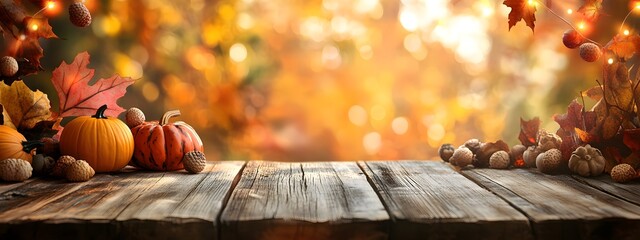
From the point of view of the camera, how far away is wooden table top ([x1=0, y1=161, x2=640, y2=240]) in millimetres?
1110

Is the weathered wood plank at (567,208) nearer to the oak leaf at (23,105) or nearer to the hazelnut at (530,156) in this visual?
the hazelnut at (530,156)

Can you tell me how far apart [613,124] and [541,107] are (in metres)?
1.81

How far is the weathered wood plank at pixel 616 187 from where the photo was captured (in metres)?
A: 1.37

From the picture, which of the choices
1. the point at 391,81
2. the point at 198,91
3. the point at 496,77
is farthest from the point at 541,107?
the point at 198,91

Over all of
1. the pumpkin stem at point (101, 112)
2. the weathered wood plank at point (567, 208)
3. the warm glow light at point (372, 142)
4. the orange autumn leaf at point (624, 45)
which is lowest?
the warm glow light at point (372, 142)

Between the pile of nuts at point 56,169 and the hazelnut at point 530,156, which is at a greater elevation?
the hazelnut at point 530,156

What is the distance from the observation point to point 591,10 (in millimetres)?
1674

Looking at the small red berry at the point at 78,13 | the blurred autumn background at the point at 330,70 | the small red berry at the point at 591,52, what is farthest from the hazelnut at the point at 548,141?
the blurred autumn background at the point at 330,70

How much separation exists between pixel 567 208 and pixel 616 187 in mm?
308

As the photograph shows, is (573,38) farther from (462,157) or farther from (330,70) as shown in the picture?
(330,70)

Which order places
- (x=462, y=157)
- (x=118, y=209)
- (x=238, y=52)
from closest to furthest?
(x=118, y=209), (x=462, y=157), (x=238, y=52)

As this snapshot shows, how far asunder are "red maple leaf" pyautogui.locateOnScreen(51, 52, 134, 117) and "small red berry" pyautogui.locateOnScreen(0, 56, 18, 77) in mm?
116

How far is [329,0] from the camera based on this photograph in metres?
3.56

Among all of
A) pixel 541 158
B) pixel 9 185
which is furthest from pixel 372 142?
pixel 9 185
